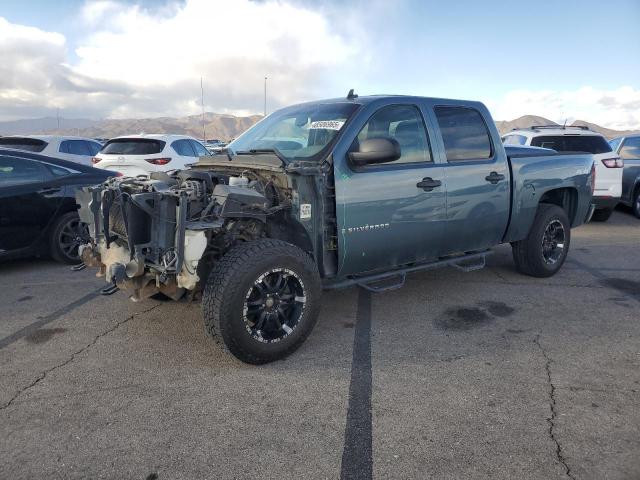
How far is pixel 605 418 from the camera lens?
2.86 meters

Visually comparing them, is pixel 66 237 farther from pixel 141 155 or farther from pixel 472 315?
pixel 472 315

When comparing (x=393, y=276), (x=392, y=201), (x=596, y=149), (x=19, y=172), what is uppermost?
(x=596, y=149)

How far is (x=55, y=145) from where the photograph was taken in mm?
10672

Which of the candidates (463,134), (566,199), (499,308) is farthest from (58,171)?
(566,199)

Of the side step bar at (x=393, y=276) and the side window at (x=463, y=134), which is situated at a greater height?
the side window at (x=463, y=134)

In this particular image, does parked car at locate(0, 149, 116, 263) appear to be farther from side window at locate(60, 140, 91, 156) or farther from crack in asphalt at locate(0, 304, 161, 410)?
side window at locate(60, 140, 91, 156)

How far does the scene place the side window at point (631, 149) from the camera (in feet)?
34.7

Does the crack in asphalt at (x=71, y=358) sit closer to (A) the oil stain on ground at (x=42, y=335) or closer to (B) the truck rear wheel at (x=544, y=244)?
(A) the oil stain on ground at (x=42, y=335)

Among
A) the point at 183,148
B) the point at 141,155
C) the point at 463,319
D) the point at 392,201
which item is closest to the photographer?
the point at 392,201

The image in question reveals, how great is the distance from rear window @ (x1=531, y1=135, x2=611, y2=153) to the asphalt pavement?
496 cm

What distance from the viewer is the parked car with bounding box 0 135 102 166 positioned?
10352mm

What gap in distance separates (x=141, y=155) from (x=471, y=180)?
744 centimetres

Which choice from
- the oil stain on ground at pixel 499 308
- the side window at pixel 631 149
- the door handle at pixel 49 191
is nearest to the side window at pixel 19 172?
the door handle at pixel 49 191

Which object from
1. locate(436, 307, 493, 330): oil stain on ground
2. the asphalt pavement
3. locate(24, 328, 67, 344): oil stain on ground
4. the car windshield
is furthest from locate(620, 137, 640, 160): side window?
locate(24, 328, 67, 344): oil stain on ground
